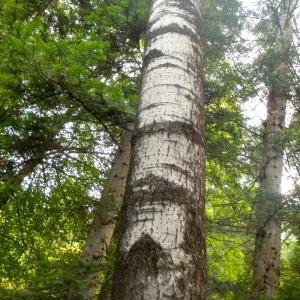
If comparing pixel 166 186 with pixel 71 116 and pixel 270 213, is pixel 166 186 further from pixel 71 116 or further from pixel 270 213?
pixel 270 213

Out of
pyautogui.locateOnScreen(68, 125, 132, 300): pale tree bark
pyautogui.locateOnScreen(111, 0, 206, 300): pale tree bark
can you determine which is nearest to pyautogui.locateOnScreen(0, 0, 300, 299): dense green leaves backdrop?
pyautogui.locateOnScreen(68, 125, 132, 300): pale tree bark

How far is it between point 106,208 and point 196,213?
4035 mm

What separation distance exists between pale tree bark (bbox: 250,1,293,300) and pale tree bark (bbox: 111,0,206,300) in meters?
3.45

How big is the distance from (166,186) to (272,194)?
13.0 ft

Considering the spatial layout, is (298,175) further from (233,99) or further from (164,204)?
(164,204)

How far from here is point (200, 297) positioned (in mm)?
1475

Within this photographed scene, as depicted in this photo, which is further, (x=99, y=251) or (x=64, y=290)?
(x=99, y=251)

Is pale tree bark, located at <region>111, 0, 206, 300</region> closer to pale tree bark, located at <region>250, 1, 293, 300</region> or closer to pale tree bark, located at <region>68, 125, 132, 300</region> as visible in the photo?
pale tree bark, located at <region>68, 125, 132, 300</region>

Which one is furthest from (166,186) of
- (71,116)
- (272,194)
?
(272,194)

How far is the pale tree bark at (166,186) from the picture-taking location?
4.76 feet

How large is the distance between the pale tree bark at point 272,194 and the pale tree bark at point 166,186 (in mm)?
3454

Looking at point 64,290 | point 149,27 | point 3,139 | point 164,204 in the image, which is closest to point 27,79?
point 3,139

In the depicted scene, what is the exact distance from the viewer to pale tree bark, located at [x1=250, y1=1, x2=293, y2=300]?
17.9 ft

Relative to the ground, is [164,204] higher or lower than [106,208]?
lower
